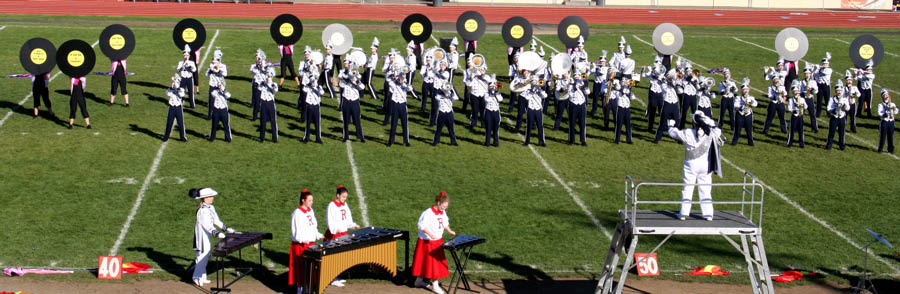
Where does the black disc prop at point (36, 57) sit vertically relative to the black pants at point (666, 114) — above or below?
above

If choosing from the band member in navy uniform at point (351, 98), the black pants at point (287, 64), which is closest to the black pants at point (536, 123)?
the band member in navy uniform at point (351, 98)

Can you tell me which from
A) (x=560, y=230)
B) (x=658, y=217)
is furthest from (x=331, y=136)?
(x=658, y=217)

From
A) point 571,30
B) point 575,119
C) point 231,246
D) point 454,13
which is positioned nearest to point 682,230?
point 231,246

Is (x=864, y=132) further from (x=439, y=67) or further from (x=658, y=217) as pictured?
(x=658, y=217)

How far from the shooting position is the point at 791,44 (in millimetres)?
26922

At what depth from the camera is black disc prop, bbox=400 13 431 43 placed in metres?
28.8

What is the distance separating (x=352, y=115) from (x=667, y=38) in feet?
30.6

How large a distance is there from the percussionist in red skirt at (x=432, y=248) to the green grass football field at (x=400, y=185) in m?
0.94

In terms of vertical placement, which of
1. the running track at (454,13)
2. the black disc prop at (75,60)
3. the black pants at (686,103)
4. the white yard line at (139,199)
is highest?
the running track at (454,13)

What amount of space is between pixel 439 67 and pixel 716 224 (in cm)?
1106

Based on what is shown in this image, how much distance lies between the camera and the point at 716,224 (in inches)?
482

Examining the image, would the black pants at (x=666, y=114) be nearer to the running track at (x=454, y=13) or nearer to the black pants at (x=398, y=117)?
the black pants at (x=398, y=117)

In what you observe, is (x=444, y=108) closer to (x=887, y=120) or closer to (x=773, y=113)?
(x=773, y=113)

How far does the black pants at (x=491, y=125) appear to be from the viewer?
2168 cm
